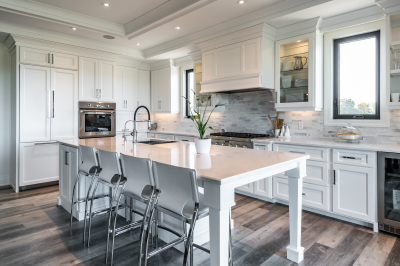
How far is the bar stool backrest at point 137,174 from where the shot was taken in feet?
6.22

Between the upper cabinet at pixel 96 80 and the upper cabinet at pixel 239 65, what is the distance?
2150 millimetres

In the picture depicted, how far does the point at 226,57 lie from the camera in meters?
4.18

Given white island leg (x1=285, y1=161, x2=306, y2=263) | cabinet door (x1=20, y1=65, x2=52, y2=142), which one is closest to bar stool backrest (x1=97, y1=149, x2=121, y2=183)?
white island leg (x1=285, y1=161, x2=306, y2=263)

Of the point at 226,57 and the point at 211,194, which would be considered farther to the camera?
the point at 226,57

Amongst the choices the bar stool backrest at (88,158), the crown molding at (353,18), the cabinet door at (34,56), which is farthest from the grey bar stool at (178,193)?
the cabinet door at (34,56)

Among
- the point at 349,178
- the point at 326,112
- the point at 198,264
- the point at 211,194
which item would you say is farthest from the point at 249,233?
the point at 326,112

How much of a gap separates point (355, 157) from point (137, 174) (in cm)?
237

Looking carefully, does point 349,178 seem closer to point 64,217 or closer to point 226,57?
point 226,57

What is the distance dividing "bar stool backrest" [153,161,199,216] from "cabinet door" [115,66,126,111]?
4.32m

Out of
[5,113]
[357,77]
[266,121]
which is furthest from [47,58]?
[357,77]

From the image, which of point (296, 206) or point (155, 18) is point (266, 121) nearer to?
point (296, 206)

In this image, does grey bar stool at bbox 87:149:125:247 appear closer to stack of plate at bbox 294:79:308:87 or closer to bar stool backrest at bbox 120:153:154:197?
bar stool backrest at bbox 120:153:154:197

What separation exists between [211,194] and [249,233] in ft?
4.86

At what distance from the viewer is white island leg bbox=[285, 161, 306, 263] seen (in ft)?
6.92
